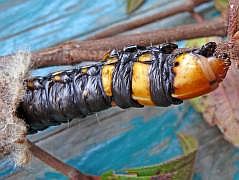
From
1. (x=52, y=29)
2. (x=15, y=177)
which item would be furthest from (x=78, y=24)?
(x=15, y=177)

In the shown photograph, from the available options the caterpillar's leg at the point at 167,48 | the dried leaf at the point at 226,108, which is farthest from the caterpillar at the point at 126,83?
the dried leaf at the point at 226,108

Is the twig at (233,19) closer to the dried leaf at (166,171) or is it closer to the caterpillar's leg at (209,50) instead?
the caterpillar's leg at (209,50)

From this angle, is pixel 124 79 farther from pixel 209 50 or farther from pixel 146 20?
pixel 146 20

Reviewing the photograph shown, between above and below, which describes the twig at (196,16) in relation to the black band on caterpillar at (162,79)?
above

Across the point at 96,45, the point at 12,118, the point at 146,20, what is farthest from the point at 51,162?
the point at 146,20

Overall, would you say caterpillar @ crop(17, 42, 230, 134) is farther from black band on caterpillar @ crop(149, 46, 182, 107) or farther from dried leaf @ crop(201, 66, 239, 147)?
dried leaf @ crop(201, 66, 239, 147)

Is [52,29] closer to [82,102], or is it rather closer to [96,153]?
[96,153]

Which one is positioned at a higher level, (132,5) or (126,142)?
(132,5)
